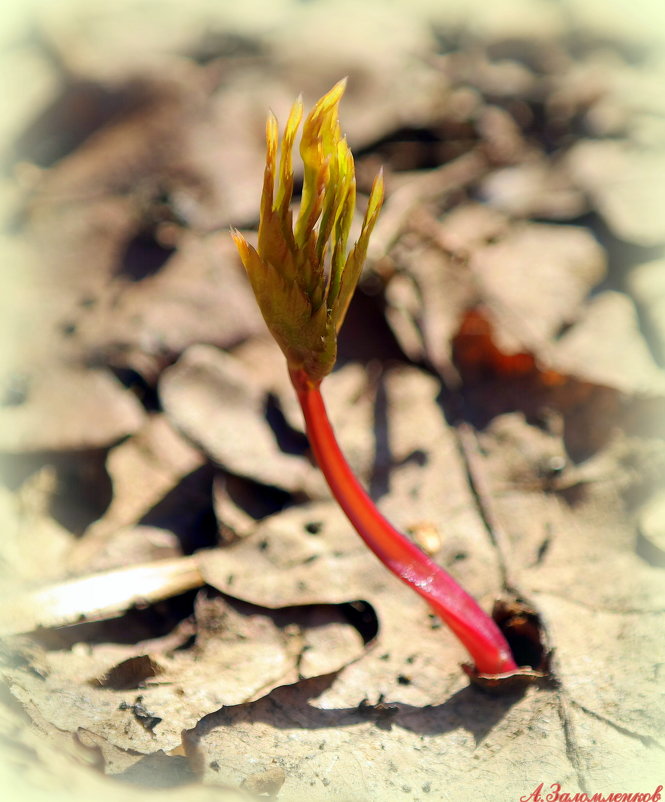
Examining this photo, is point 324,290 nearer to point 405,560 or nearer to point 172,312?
point 405,560

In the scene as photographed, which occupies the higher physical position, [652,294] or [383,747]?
[652,294]

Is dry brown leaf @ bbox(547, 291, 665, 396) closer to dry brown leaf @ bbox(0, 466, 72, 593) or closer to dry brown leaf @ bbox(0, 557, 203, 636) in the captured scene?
dry brown leaf @ bbox(0, 557, 203, 636)

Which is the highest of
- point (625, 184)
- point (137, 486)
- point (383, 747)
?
point (625, 184)

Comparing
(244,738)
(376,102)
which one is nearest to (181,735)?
(244,738)

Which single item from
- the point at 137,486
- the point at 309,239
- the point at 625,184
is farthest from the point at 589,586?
the point at 625,184

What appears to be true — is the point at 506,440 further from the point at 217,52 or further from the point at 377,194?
the point at 217,52

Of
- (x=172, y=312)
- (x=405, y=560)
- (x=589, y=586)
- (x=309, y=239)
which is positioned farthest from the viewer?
(x=172, y=312)

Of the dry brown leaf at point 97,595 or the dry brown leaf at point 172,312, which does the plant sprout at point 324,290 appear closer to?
the dry brown leaf at point 97,595
